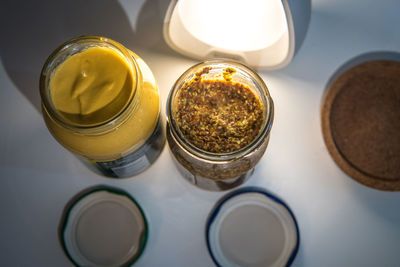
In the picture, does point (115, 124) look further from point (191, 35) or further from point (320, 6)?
point (320, 6)

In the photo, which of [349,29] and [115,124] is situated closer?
[115,124]

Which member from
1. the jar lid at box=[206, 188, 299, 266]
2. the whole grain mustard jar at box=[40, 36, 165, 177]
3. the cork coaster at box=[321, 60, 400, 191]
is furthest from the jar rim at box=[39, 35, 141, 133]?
the cork coaster at box=[321, 60, 400, 191]

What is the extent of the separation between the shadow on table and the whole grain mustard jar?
261 mm

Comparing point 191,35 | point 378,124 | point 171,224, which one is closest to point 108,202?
point 171,224

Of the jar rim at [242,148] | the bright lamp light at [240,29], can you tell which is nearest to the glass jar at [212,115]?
the jar rim at [242,148]

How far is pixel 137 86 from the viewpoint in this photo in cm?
48

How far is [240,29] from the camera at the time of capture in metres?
0.71

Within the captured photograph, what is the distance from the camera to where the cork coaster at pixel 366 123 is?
2.41ft

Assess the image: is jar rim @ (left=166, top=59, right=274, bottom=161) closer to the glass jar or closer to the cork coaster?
the glass jar

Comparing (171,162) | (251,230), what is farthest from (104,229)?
(251,230)

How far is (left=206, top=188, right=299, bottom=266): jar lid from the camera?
0.71 m

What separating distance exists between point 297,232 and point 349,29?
0.47 metres

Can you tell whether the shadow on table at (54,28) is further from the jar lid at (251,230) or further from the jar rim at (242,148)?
the jar lid at (251,230)

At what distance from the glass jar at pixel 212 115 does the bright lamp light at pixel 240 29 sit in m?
0.15
